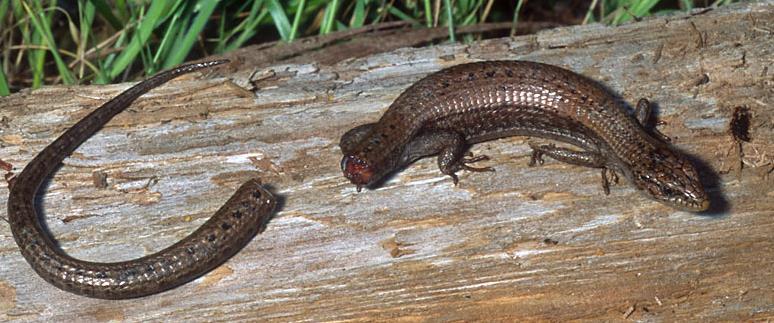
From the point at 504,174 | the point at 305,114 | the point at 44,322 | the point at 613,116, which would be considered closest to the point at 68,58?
the point at 305,114

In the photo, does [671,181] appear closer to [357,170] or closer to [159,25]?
[357,170]

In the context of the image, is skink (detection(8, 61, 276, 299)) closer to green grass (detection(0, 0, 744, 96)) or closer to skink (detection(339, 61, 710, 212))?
skink (detection(339, 61, 710, 212))

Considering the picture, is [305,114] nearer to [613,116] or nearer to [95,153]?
[95,153]

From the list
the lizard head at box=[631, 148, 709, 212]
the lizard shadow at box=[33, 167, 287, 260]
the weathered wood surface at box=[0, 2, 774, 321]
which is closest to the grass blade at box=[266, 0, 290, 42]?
the weathered wood surface at box=[0, 2, 774, 321]

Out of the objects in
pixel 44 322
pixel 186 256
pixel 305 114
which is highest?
pixel 305 114

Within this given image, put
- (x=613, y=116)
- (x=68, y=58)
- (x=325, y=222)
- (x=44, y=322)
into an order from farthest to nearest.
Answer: (x=68, y=58), (x=613, y=116), (x=325, y=222), (x=44, y=322)

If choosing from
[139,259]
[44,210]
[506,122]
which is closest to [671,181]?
[506,122]

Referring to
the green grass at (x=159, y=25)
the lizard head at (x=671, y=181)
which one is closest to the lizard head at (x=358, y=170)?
the lizard head at (x=671, y=181)

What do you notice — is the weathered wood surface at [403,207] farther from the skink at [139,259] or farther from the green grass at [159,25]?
the green grass at [159,25]
